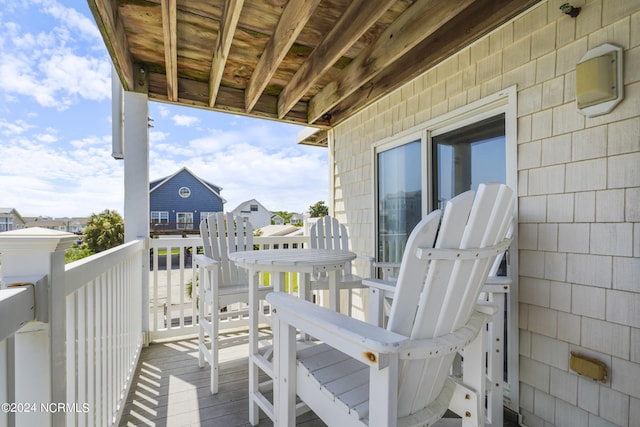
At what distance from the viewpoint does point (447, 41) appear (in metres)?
2.42

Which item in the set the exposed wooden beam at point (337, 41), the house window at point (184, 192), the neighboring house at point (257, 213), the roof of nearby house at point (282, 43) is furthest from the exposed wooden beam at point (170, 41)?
the neighboring house at point (257, 213)

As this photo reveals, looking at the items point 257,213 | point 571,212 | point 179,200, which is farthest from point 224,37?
point 257,213

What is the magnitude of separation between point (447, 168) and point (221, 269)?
7.21ft

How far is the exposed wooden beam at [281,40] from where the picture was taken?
2067mm

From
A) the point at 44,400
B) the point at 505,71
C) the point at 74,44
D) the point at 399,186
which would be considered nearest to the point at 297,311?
the point at 44,400

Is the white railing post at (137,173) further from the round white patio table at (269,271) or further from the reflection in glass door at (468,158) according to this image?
the reflection in glass door at (468,158)

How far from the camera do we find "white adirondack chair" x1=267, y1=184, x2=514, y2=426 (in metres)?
0.93

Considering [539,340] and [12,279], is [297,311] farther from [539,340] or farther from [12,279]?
[539,340]

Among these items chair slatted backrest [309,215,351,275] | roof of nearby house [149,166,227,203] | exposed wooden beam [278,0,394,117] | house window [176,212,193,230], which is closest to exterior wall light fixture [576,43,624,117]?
exposed wooden beam [278,0,394,117]

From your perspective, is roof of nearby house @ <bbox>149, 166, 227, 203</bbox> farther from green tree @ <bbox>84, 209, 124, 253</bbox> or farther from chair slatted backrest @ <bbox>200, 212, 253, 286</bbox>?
chair slatted backrest @ <bbox>200, 212, 253, 286</bbox>

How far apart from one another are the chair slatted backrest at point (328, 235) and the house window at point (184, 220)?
48.1ft

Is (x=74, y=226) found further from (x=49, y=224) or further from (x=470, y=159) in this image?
(x=470, y=159)

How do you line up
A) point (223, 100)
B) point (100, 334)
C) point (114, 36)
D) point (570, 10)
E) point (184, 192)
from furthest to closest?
point (184, 192), point (223, 100), point (114, 36), point (570, 10), point (100, 334)

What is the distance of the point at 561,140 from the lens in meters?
1.79
